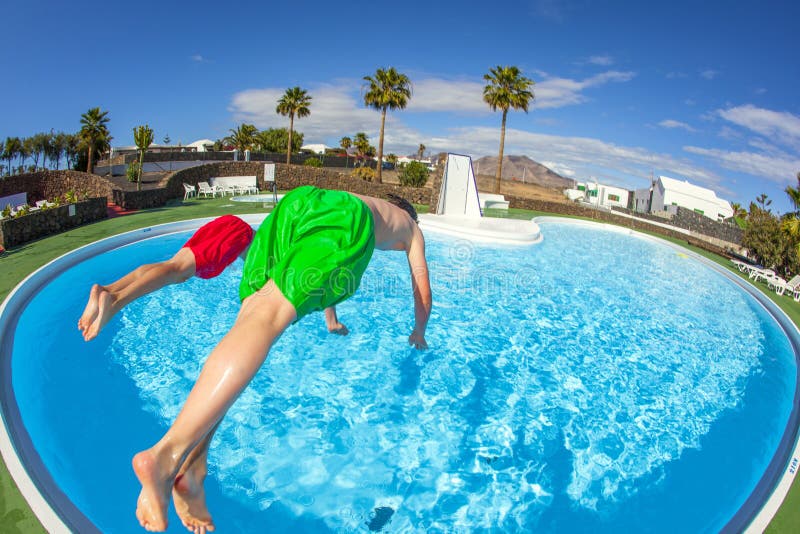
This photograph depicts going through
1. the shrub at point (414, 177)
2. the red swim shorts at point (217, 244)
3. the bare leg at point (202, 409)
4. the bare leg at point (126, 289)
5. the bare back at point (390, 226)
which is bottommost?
the bare leg at point (202, 409)

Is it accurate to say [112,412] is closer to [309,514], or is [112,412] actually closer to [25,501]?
[25,501]

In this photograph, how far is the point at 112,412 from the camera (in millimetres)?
5125

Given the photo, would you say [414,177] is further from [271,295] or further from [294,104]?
[271,295]

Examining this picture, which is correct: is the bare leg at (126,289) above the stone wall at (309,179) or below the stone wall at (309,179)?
below

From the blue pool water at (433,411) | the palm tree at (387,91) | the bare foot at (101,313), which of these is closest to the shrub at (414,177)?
the palm tree at (387,91)

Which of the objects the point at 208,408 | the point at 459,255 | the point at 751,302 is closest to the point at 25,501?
the point at 208,408

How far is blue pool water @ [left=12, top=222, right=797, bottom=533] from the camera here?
4.26 m

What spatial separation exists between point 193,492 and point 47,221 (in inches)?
→ 519

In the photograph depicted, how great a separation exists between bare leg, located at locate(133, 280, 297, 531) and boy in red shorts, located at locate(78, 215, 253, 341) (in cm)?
76

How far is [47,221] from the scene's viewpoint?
1162 cm

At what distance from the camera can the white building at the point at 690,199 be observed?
158ft

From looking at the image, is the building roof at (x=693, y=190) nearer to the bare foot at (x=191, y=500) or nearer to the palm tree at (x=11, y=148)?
the bare foot at (x=191, y=500)

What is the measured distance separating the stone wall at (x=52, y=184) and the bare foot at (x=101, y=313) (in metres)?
19.2

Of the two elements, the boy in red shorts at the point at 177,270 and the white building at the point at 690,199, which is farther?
the white building at the point at 690,199
